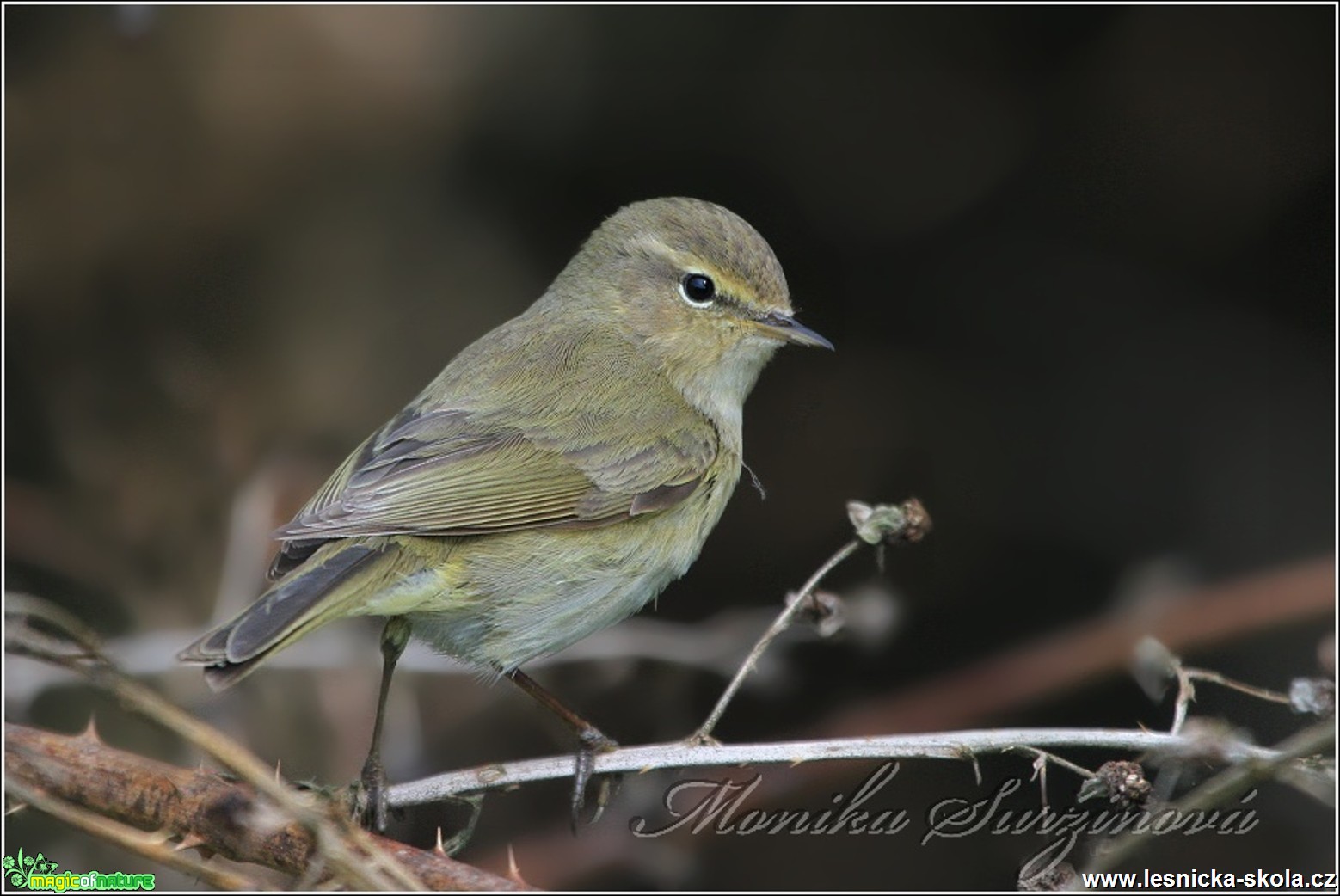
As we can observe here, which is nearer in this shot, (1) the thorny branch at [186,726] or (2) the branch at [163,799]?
(1) the thorny branch at [186,726]

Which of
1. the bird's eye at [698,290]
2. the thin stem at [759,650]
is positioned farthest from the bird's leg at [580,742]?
the bird's eye at [698,290]

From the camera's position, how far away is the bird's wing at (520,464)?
333 cm

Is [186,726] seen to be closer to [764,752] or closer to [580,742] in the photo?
[764,752]

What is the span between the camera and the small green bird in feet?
10.5

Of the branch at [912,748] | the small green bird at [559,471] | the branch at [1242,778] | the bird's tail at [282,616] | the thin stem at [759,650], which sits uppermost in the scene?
the small green bird at [559,471]

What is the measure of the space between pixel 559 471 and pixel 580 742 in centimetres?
78

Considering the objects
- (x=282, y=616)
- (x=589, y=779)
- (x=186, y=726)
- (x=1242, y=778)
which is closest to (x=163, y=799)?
(x=282, y=616)

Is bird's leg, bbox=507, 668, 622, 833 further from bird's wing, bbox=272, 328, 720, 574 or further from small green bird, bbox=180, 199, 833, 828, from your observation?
bird's wing, bbox=272, 328, 720, 574

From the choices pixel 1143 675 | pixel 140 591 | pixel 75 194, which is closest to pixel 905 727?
pixel 1143 675

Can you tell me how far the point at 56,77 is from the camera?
233 inches

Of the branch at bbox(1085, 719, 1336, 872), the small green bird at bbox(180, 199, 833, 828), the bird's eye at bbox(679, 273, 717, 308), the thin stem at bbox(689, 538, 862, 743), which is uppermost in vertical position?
the bird's eye at bbox(679, 273, 717, 308)

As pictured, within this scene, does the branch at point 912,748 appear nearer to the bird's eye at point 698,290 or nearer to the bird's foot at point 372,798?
the bird's foot at point 372,798

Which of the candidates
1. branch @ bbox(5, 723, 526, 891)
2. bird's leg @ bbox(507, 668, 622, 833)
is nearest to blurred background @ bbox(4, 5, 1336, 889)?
bird's leg @ bbox(507, 668, 622, 833)
